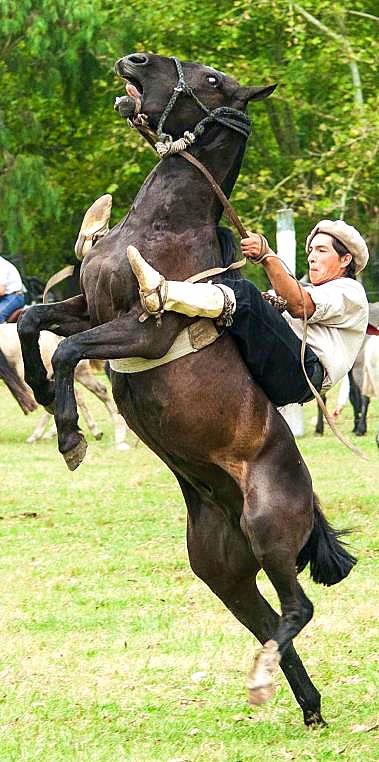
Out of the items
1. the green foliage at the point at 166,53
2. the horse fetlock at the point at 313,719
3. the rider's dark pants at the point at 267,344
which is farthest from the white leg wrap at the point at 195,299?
the green foliage at the point at 166,53

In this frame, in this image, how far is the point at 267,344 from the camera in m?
5.00

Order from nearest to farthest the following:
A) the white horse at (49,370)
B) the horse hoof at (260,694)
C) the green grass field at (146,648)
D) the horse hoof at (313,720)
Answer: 1. the horse hoof at (260,694)
2. the green grass field at (146,648)
3. the horse hoof at (313,720)
4. the white horse at (49,370)

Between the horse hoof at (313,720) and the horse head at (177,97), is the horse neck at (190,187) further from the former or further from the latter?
the horse hoof at (313,720)

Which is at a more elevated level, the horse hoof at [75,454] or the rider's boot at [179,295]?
the rider's boot at [179,295]

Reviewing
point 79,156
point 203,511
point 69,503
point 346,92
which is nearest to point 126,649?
point 203,511

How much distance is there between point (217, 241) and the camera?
5070 millimetres

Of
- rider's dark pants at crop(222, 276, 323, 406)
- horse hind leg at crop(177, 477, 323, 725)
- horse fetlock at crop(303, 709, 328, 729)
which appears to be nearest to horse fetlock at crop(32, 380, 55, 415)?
horse hind leg at crop(177, 477, 323, 725)

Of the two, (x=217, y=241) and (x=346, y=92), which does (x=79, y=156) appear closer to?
(x=346, y=92)

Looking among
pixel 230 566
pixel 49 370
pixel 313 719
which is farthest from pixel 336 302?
pixel 49 370

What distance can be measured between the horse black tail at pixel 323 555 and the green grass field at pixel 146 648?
1.98ft

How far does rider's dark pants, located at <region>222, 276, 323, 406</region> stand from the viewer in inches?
196

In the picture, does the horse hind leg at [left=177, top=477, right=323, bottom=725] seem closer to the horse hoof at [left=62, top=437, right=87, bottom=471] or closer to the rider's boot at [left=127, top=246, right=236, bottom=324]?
the horse hoof at [left=62, top=437, right=87, bottom=471]

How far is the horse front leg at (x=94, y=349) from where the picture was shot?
4.68 m

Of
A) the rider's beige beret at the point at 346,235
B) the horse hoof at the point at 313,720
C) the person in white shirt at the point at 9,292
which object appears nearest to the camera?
the horse hoof at the point at 313,720
